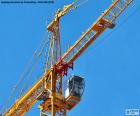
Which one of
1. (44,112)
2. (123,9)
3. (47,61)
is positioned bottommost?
(44,112)

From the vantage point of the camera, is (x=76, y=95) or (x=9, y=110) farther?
(x=9, y=110)

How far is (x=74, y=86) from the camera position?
68062 mm

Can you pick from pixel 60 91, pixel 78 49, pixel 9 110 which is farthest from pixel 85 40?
pixel 9 110

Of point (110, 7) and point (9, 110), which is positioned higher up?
point (110, 7)

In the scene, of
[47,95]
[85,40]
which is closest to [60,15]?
[85,40]

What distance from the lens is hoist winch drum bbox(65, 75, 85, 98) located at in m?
68.0

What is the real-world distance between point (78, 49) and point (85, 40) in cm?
125

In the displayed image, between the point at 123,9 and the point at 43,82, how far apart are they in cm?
1188

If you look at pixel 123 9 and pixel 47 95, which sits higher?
pixel 123 9

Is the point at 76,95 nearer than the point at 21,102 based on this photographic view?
Yes

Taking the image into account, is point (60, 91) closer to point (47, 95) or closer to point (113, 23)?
point (47, 95)

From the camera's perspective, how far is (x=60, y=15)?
75.4m

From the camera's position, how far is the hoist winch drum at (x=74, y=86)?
68.0 metres

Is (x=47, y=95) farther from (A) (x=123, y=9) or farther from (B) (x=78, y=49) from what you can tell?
(A) (x=123, y=9)
